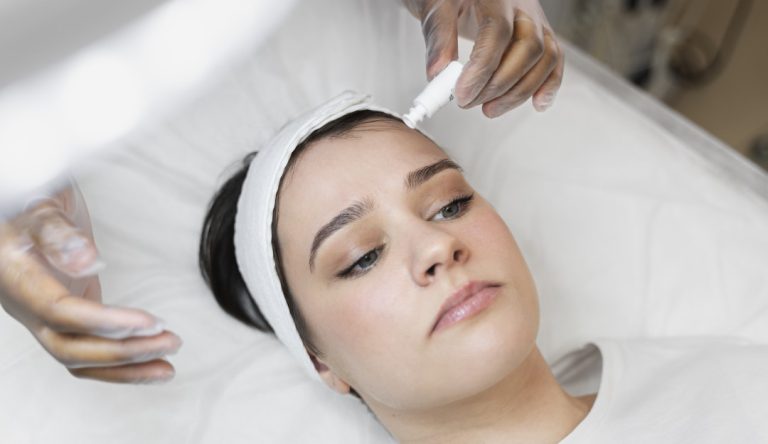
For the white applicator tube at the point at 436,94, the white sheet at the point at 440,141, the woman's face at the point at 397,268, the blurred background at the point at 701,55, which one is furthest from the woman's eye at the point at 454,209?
the blurred background at the point at 701,55

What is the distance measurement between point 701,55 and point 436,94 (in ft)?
4.96

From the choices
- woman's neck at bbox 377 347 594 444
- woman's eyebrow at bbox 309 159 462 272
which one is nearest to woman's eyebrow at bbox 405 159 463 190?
woman's eyebrow at bbox 309 159 462 272

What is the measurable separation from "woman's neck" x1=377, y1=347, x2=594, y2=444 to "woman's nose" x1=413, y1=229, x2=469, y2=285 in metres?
0.19

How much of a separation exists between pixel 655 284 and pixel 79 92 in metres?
0.93

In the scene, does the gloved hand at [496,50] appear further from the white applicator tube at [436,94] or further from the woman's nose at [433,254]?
the woman's nose at [433,254]

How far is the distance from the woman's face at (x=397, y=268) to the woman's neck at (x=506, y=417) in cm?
7

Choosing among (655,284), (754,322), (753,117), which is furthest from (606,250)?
Result: (753,117)

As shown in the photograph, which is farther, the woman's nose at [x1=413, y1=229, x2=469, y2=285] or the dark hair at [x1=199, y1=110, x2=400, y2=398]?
the dark hair at [x1=199, y1=110, x2=400, y2=398]

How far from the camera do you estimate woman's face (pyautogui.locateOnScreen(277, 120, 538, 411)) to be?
0.85 metres

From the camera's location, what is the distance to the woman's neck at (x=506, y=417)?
37.7 inches

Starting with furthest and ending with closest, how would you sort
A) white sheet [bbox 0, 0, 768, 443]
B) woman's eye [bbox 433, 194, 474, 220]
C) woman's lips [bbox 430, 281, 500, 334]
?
1. white sheet [bbox 0, 0, 768, 443]
2. woman's eye [bbox 433, 194, 474, 220]
3. woman's lips [bbox 430, 281, 500, 334]

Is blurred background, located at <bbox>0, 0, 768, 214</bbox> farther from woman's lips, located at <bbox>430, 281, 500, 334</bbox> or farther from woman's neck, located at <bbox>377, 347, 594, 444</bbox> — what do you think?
woman's neck, located at <bbox>377, 347, 594, 444</bbox>

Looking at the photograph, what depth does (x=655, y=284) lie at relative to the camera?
1.25 m

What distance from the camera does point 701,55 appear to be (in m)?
2.13
